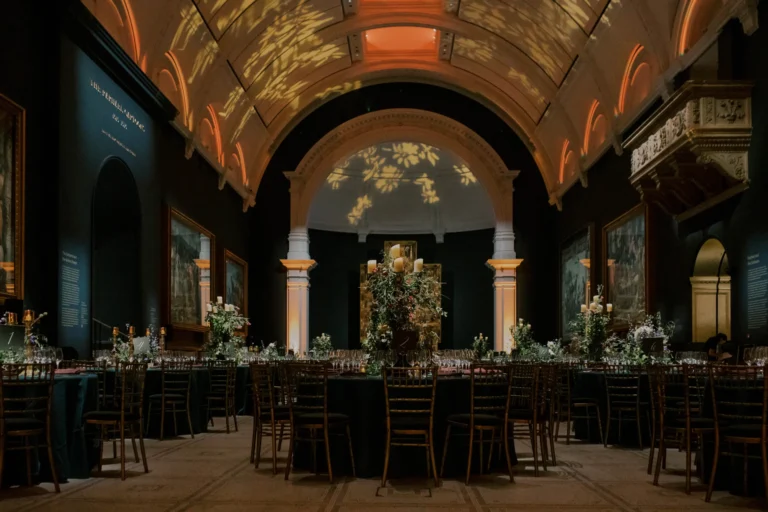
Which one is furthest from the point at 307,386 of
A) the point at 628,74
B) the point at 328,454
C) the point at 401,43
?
the point at 401,43

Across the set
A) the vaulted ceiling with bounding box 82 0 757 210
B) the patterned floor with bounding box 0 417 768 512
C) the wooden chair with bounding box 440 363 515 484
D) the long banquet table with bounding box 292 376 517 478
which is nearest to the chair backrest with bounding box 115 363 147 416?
the patterned floor with bounding box 0 417 768 512

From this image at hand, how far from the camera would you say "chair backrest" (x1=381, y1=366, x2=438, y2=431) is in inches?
236

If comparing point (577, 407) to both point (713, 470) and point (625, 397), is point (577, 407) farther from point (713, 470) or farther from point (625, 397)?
point (713, 470)

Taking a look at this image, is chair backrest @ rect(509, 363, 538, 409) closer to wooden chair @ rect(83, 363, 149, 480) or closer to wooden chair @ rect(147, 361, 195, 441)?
wooden chair @ rect(83, 363, 149, 480)

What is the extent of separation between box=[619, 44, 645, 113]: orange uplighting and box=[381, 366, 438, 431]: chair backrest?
801 cm

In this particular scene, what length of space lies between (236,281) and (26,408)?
12.1 meters

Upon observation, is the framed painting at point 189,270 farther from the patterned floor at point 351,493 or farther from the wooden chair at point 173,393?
the patterned floor at point 351,493

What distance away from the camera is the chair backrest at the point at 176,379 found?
9.45m

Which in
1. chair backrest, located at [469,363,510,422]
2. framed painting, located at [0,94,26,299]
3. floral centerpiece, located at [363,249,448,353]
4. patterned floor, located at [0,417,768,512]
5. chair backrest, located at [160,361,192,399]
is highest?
framed painting, located at [0,94,26,299]

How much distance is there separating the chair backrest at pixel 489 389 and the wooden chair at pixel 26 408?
3.14 metres

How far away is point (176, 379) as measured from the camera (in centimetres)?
955

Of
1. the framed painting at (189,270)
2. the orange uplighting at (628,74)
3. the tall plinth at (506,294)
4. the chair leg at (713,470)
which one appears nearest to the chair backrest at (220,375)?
the framed painting at (189,270)

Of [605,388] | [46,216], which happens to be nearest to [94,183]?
[46,216]

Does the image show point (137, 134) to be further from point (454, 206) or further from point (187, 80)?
point (454, 206)
